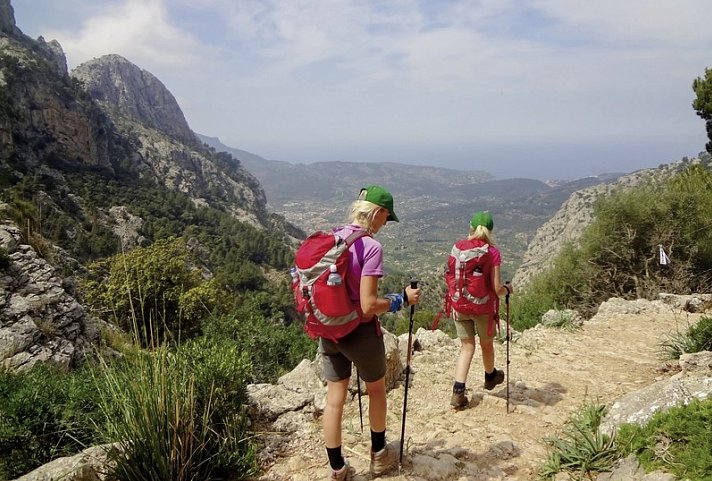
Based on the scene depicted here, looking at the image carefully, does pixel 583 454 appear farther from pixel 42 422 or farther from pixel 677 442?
pixel 42 422

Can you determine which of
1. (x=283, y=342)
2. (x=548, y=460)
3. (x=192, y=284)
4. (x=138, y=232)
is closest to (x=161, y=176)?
(x=138, y=232)

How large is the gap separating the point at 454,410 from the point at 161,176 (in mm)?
94522

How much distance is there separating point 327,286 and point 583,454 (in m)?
2.40

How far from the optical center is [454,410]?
4.61 m

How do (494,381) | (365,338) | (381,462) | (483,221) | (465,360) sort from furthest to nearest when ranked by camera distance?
1. (494,381)
2. (465,360)
3. (483,221)
4. (381,462)
5. (365,338)

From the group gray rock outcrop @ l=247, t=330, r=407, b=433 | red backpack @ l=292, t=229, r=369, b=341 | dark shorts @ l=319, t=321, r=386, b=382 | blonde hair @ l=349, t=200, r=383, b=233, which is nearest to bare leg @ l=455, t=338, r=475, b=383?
gray rock outcrop @ l=247, t=330, r=407, b=433

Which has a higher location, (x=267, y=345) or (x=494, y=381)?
(x=494, y=381)

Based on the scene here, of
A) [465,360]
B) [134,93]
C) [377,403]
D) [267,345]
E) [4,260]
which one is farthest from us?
[134,93]

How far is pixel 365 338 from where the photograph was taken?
113 inches

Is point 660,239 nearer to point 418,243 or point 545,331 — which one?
point 545,331

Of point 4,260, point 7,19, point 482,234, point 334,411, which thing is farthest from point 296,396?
point 7,19

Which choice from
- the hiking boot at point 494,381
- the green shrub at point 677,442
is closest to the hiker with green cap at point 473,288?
the hiking boot at point 494,381

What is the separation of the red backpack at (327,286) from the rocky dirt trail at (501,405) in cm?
133

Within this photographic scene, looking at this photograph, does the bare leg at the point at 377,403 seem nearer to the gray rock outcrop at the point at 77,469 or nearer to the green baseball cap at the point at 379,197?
the green baseball cap at the point at 379,197
